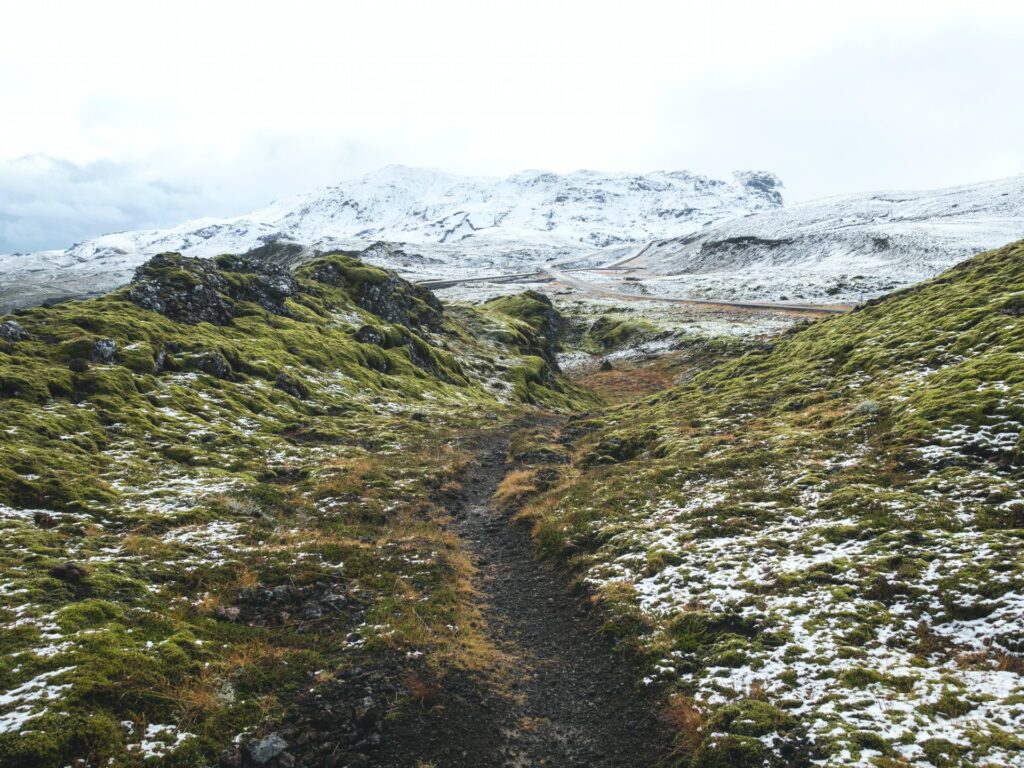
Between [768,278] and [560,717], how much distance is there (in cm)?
17080

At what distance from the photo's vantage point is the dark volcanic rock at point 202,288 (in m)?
→ 47.9

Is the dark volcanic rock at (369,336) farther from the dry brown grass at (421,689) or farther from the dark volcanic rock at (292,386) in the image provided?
the dry brown grass at (421,689)

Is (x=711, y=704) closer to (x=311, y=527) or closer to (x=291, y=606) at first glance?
(x=291, y=606)

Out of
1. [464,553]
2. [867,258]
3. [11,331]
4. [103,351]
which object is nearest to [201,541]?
[464,553]

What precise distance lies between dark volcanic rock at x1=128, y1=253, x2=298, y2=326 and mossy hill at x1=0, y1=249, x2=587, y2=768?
1.41ft

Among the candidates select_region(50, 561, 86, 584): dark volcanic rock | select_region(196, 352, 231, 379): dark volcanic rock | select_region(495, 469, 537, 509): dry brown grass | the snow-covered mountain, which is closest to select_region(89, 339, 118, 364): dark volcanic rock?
select_region(196, 352, 231, 379): dark volcanic rock

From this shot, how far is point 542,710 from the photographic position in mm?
13383

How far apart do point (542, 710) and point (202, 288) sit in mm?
52537

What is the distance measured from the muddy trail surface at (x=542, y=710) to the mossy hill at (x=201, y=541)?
0.95 m

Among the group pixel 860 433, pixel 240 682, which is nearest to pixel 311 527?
pixel 240 682

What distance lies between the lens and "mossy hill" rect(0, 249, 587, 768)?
447 inches

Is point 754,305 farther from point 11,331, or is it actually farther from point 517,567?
point 11,331

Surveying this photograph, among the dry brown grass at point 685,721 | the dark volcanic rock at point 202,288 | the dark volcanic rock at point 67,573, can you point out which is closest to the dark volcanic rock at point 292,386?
the dark volcanic rock at point 202,288

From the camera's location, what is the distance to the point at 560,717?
13.1 metres
